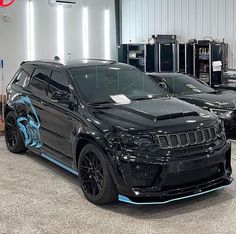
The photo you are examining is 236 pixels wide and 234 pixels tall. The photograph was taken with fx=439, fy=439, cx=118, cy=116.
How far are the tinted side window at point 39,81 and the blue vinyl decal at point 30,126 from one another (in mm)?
192

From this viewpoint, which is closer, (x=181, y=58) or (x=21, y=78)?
(x=21, y=78)

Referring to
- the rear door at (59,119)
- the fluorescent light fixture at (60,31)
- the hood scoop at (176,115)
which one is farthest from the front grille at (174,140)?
the fluorescent light fixture at (60,31)

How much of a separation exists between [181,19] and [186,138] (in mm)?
8595

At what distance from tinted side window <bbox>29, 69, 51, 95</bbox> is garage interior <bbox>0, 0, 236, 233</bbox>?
1.00m

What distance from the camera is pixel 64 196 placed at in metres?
4.54

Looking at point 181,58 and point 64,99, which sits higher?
point 181,58

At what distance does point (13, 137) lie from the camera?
6316mm

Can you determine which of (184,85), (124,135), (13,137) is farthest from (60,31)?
(124,135)

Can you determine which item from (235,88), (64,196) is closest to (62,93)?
(64,196)

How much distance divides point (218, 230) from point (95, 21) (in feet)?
34.3

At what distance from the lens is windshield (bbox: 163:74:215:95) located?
24.9 ft

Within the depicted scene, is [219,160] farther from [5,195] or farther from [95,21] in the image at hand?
[95,21]

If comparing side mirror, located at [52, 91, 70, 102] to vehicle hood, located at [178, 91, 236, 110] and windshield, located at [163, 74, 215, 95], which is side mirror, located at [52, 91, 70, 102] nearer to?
vehicle hood, located at [178, 91, 236, 110]

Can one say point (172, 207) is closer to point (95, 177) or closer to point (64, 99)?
point (95, 177)
